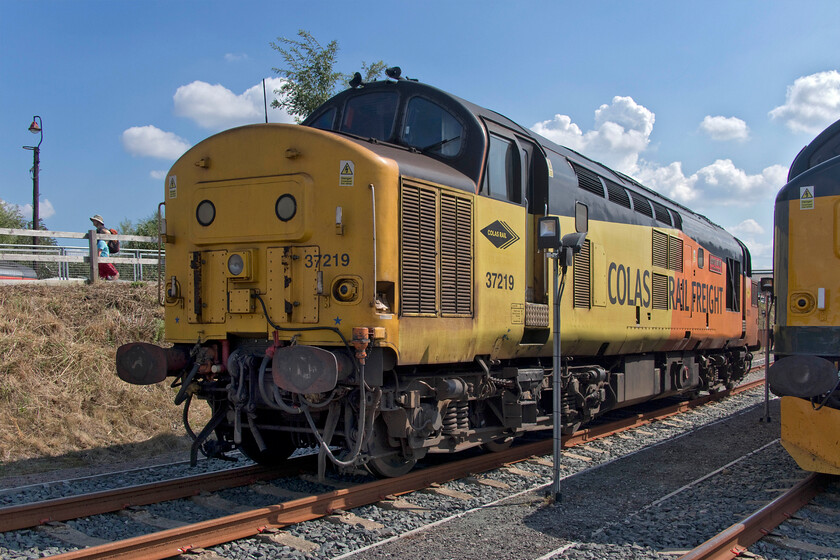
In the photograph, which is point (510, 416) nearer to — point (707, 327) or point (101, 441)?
point (101, 441)

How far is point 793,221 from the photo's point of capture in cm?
663

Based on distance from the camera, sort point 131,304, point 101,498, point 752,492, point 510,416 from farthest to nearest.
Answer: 1. point 131,304
2. point 510,416
3. point 752,492
4. point 101,498

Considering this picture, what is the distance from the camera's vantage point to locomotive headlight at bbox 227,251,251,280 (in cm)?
621

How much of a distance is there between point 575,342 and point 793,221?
2.73m

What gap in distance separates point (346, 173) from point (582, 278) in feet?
12.2

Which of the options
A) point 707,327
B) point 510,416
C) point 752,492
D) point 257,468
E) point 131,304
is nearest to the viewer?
point 752,492

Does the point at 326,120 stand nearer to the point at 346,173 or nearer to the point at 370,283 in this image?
the point at 346,173

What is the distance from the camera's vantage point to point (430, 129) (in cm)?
732

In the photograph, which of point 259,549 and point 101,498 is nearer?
point 259,549

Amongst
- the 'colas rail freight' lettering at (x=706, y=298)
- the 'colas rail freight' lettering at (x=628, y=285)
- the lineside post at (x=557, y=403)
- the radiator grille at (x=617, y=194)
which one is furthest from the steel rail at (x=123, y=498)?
the 'colas rail freight' lettering at (x=706, y=298)

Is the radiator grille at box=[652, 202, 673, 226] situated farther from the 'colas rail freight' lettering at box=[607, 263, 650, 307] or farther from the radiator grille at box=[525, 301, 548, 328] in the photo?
the radiator grille at box=[525, 301, 548, 328]

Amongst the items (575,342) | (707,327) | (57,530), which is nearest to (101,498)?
(57,530)

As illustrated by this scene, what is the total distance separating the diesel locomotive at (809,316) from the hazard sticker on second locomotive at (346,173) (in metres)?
4.13

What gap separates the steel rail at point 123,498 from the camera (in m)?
5.17
